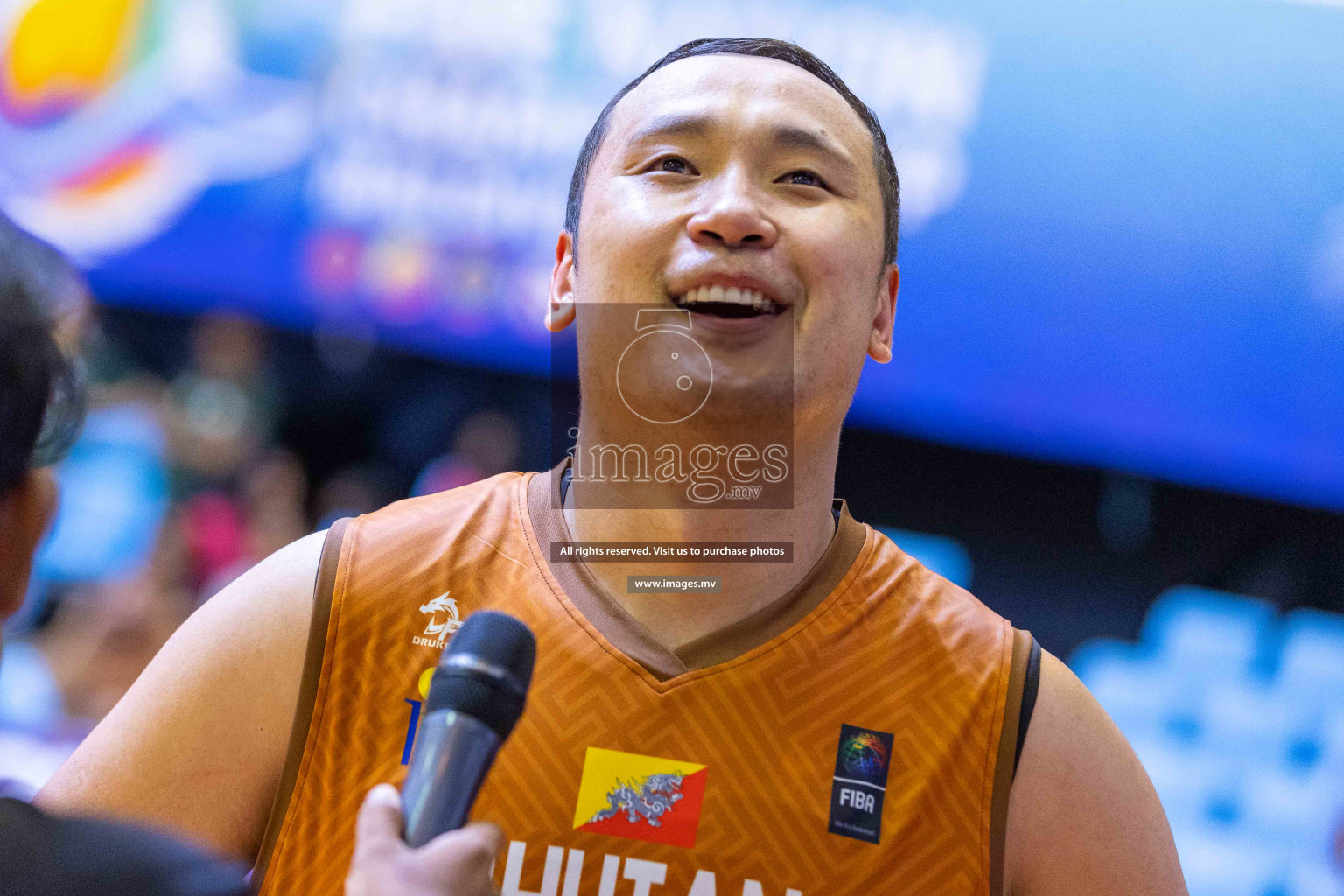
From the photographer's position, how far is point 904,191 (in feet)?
10.6

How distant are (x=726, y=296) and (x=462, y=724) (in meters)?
0.69

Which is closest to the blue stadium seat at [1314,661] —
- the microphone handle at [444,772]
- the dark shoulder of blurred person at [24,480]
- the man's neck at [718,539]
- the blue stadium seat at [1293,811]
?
the blue stadium seat at [1293,811]

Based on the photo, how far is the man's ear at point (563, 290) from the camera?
1.55 metres

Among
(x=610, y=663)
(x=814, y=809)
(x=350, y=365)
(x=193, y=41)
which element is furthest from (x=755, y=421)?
(x=193, y=41)

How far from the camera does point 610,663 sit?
131 centimetres

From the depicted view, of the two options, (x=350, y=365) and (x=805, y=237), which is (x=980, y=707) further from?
(x=350, y=365)

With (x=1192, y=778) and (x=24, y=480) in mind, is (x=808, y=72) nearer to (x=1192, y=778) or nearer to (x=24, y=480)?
(x=24, y=480)

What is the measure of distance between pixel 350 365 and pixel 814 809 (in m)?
3.07

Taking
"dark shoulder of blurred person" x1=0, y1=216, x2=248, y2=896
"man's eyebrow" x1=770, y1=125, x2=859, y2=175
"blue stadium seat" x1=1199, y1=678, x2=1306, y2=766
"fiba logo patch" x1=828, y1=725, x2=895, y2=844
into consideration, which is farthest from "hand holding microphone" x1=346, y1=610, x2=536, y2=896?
"blue stadium seat" x1=1199, y1=678, x2=1306, y2=766

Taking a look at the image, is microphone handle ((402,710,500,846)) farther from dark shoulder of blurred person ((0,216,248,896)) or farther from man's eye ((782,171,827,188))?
man's eye ((782,171,827,188))

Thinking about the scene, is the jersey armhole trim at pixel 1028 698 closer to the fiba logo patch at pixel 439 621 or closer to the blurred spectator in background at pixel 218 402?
the fiba logo patch at pixel 439 621

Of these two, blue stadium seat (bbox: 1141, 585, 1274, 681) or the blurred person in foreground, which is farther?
blue stadium seat (bbox: 1141, 585, 1274, 681)

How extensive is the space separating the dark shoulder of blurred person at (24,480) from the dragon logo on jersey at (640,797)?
53cm

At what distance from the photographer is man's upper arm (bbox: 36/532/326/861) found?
1.21 m
